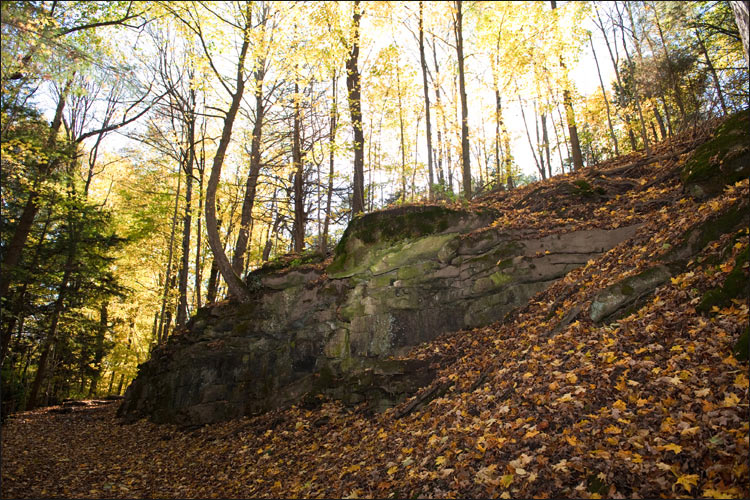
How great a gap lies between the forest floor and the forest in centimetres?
4

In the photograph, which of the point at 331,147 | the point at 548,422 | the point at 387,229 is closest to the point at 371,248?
the point at 387,229

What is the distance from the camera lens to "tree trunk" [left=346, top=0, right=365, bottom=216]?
13977mm

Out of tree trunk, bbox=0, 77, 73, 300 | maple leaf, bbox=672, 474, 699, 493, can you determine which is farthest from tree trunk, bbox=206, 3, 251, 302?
maple leaf, bbox=672, 474, 699, 493

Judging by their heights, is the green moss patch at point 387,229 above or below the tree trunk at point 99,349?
above

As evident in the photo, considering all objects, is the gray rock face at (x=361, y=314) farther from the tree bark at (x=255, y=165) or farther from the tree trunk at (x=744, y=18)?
the tree trunk at (x=744, y=18)

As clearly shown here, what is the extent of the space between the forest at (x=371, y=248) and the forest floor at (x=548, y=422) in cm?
4

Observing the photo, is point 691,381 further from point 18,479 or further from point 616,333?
point 18,479

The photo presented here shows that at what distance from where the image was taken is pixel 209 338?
471 inches

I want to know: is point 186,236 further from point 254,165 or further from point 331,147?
point 331,147

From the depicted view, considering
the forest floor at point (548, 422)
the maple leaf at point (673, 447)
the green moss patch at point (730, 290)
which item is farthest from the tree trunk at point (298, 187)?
the maple leaf at point (673, 447)

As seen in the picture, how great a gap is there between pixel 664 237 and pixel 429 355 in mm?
4896

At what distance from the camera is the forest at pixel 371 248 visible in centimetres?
452

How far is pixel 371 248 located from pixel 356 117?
19.8 ft

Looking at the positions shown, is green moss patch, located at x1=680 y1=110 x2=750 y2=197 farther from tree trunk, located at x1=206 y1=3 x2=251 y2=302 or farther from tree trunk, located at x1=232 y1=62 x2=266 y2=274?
tree trunk, located at x1=232 y1=62 x2=266 y2=274
